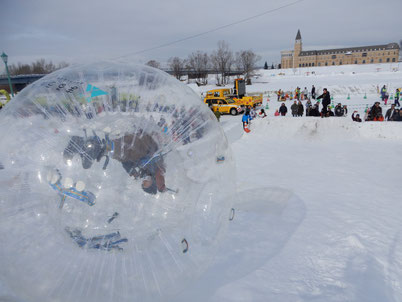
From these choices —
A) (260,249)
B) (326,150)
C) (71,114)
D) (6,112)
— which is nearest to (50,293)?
(71,114)

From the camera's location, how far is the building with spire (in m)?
90.8

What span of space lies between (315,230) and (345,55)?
11374 centimetres

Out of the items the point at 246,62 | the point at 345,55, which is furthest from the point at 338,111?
the point at 345,55

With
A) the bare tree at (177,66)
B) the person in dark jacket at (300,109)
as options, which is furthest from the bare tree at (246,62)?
the person in dark jacket at (300,109)

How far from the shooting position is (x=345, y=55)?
314ft

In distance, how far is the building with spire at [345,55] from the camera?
298ft

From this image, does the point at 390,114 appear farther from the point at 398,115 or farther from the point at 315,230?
the point at 315,230

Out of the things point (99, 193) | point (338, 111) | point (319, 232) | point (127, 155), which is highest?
point (127, 155)

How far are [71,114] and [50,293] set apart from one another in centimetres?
160

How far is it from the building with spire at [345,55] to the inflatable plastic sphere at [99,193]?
115 metres

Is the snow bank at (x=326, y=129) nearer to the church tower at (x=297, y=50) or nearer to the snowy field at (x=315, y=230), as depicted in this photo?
the snowy field at (x=315, y=230)

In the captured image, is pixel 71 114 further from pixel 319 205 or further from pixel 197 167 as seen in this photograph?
pixel 319 205

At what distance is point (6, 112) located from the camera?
2422 mm

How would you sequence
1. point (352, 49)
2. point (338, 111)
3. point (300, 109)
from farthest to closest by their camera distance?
1. point (352, 49)
2. point (300, 109)
3. point (338, 111)
